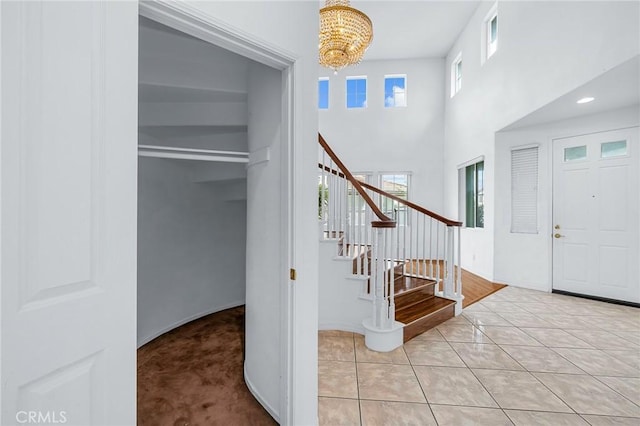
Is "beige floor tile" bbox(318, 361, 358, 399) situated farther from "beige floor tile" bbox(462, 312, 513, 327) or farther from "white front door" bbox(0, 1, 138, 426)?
"beige floor tile" bbox(462, 312, 513, 327)

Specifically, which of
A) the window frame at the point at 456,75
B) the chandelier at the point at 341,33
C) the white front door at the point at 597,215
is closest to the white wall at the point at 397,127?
the window frame at the point at 456,75

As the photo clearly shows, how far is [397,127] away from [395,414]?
6082 mm

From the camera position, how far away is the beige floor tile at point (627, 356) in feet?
7.70

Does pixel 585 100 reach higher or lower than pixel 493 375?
higher

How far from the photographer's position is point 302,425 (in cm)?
158

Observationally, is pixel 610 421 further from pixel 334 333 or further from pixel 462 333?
pixel 334 333

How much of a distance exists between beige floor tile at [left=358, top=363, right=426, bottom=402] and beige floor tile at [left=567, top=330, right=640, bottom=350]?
1.90 m

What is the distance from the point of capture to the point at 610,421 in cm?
171

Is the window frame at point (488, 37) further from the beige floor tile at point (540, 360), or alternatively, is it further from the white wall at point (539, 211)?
the beige floor tile at point (540, 360)

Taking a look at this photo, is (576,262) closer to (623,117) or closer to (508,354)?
(623,117)

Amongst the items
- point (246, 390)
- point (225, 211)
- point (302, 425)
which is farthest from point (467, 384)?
point (225, 211)

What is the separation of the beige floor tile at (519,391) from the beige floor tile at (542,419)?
43 millimetres

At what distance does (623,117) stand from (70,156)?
216 inches

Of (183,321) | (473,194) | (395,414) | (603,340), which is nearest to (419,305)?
(395,414)
